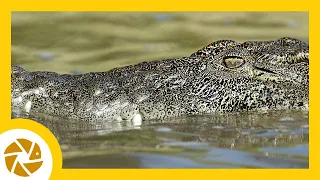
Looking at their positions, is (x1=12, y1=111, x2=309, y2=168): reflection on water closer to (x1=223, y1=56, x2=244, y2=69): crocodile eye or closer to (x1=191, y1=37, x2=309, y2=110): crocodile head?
(x1=191, y1=37, x2=309, y2=110): crocodile head

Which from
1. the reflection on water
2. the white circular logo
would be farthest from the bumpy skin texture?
the white circular logo

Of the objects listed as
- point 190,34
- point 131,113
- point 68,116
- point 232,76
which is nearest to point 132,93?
point 131,113

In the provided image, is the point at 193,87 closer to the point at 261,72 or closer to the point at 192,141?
the point at 261,72

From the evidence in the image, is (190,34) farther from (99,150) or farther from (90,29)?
(99,150)

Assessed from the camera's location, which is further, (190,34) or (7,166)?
(190,34)

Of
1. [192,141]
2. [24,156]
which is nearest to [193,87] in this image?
[192,141]

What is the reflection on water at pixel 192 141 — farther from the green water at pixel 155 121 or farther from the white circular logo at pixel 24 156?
the white circular logo at pixel 24 156
